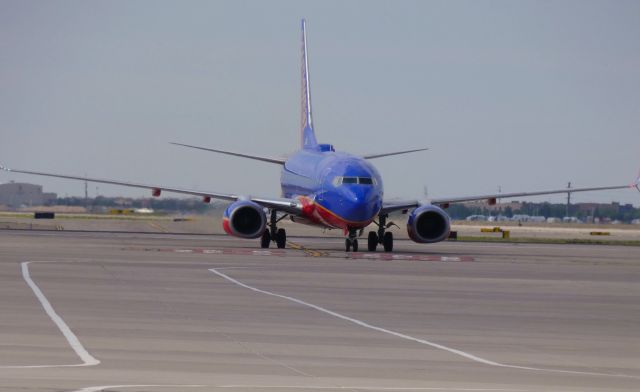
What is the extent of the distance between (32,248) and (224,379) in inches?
1331

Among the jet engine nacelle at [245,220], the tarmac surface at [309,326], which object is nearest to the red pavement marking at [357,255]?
the jet engine nacelle at [245,220]

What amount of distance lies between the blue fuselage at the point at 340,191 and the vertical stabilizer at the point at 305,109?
1118cm

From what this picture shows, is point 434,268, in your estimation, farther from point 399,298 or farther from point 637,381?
point 637,381

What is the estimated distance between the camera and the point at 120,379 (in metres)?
14.8

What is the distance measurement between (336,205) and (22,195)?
84.1 m

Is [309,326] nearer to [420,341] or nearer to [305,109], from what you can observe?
[420,341]

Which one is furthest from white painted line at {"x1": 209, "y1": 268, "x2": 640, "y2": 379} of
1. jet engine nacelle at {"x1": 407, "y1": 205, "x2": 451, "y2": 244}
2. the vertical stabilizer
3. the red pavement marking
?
the vertical stabilizer

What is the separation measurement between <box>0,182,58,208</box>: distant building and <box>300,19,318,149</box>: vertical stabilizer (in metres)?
50.9

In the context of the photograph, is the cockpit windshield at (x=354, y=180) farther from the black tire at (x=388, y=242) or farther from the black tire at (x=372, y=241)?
the black tire at (x=388, y=242)

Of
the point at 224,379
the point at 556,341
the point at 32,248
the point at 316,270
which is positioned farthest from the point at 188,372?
the point at 32,248

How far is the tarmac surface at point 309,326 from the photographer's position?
15.7 metres

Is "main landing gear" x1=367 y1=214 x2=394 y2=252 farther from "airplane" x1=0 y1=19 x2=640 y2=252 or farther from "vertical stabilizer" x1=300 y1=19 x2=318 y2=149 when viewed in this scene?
"vertical stabilizer" x1=300 y1=19 x2=318 y2=149

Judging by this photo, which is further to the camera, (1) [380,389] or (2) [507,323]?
(2) [507,323]

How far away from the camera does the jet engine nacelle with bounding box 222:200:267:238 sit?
53594mm
